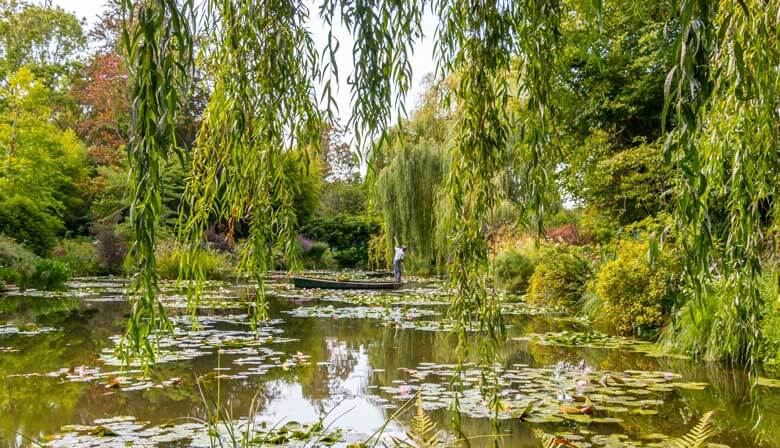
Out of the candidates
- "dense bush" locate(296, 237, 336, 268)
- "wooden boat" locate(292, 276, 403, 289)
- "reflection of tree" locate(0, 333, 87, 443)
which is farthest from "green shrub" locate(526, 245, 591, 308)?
"dense bush" locate(296, 237, 336, 268)

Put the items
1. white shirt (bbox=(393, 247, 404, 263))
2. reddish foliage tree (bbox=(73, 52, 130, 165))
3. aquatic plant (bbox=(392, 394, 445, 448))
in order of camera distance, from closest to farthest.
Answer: aquatic plant (bbox=(392, 394, 445, 448)) → white shirt (bbox=(393, 247, 404, 263)) → reddish foliage tree (bbox=(73, 52, 130, 165))

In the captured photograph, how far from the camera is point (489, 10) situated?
8.04 ft

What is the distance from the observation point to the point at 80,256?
700 inches

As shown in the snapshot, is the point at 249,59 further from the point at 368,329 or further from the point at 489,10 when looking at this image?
the point at 368,329

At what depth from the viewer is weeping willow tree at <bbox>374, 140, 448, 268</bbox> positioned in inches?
651

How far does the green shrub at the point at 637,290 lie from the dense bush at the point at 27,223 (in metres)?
12.9

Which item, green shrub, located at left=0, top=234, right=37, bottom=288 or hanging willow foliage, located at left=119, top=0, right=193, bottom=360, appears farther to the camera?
green shrub, located at left=0, top=234, right=37, bottom=288

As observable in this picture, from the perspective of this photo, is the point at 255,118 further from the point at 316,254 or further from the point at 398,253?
the point at 316,254

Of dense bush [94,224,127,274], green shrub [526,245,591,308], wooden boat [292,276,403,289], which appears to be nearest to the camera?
green shrub [526,245,591,308]

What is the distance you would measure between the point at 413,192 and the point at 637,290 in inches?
367

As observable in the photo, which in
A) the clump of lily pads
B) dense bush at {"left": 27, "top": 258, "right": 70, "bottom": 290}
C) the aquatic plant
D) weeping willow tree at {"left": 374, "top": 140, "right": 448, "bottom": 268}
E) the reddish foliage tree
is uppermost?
the reddish foliage tree

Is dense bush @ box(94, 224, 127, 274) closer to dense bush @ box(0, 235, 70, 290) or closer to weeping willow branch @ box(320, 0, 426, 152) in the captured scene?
dense bush @ box(0, 235, 70, 290)

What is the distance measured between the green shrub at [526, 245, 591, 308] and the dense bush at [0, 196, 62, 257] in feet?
38.0

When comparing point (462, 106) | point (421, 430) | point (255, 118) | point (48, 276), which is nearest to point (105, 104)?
point (48, 276)
